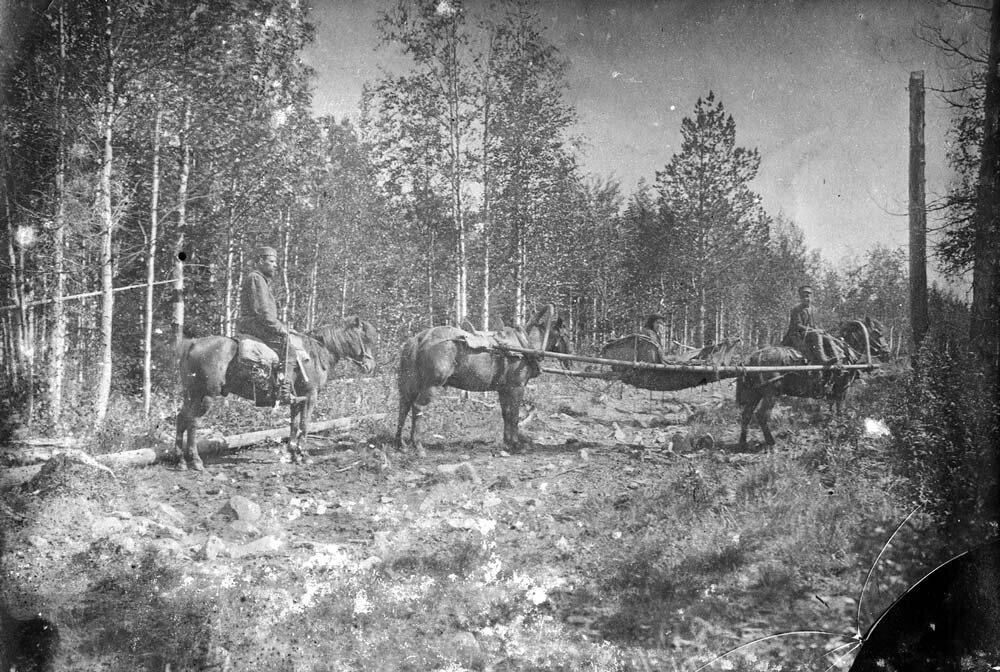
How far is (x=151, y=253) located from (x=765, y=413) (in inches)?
114

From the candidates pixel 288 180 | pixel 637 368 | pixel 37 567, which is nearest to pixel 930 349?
pixel 637 368

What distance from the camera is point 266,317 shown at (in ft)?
8.44

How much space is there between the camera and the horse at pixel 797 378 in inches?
92.9

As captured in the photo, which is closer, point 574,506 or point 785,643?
point 785,643

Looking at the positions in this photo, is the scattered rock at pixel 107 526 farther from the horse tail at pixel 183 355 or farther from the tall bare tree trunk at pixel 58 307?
the horse tail at pixel 183 355

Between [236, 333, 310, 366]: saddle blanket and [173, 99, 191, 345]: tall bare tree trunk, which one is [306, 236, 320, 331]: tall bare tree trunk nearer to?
[236, 333, 310, 366]: saddle blanket

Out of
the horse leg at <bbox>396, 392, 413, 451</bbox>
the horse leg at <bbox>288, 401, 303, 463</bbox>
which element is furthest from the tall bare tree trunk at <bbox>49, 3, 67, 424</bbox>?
the horse leg at <bbox>396, 392, 413, 451</bbox>

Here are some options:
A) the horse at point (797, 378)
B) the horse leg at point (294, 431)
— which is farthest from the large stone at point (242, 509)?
the horse at point (797, 378)

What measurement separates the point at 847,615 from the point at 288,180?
122 inches

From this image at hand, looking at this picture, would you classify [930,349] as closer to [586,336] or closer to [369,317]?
[586,336]

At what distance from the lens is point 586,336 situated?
2604mm

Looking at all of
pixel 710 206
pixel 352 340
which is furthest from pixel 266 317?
pixel 710 206

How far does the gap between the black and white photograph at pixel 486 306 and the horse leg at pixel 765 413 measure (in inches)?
0.8

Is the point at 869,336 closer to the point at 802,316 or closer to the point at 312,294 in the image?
the point at 802,316
